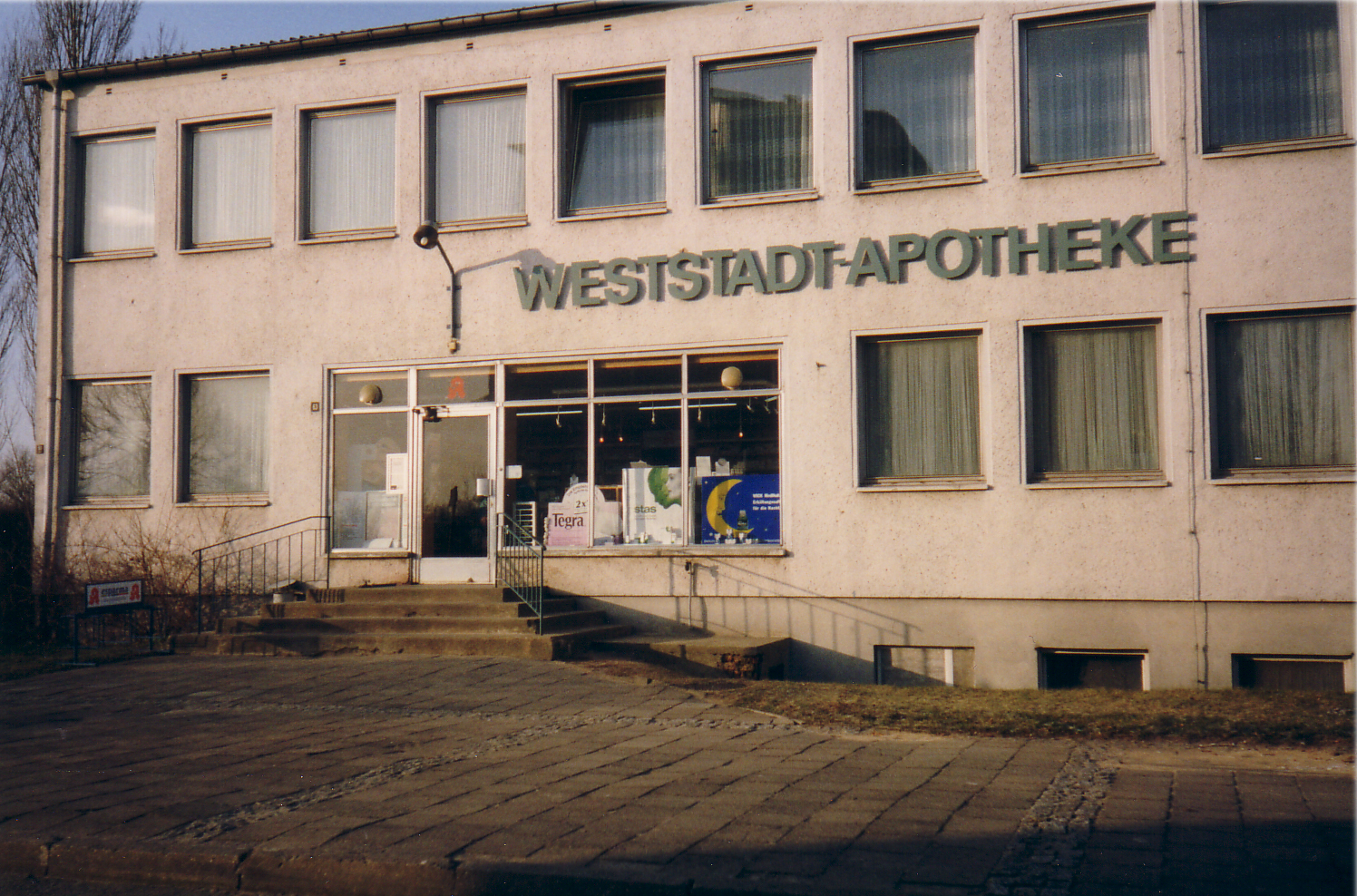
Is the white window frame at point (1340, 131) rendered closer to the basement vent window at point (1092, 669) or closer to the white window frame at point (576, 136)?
the basement vent window at point (1092, 669)

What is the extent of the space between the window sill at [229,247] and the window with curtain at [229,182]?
8cm

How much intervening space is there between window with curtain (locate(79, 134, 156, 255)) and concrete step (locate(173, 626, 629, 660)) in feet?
20.4

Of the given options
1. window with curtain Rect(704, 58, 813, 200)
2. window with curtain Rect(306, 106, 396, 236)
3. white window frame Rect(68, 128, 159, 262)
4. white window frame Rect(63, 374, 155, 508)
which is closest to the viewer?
window with curtain Rect(704, 58, 813, 200)

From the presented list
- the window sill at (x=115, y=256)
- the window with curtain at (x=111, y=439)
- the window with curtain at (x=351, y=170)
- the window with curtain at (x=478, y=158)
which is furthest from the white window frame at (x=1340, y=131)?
the window with curtain at (x=111, y=439)

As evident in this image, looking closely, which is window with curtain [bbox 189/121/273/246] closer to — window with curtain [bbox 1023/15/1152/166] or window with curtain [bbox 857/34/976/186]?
window with curtain [bbox 857/34/976/186]

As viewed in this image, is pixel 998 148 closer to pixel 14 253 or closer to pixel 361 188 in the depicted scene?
pixel 361 188

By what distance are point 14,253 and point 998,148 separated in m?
22.2

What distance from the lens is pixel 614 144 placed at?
47.2 feet

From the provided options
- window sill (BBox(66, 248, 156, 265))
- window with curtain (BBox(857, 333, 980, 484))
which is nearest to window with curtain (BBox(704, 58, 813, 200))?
window with curtain (BBox(857, 333, 980, 484))

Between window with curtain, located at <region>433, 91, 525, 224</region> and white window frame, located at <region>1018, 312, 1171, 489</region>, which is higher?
window with curtain, located at <region>433, 91, 525, 224</region>

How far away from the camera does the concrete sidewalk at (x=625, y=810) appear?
15.9 ft

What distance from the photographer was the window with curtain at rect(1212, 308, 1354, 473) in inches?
466

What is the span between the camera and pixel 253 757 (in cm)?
756

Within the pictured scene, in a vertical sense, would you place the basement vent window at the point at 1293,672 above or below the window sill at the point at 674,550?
below
